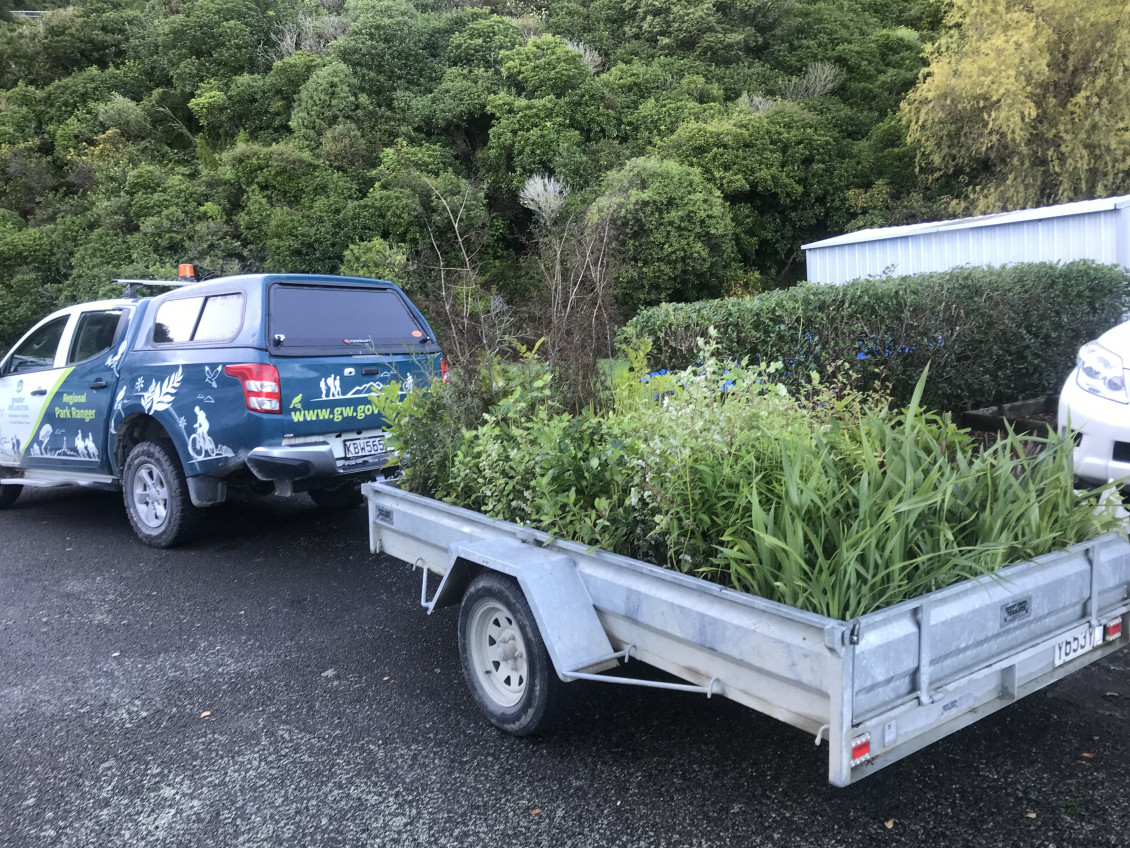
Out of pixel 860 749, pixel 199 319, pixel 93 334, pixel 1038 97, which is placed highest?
pixel 1038 97

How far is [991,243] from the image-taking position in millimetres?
12492

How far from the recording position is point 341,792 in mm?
3199

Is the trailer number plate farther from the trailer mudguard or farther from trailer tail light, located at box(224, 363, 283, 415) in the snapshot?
trailer tail light, located at box(224, 363, 283, 415)

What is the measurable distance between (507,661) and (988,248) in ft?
37.6

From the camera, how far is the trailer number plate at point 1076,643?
294 cm

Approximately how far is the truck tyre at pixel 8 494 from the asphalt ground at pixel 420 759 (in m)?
3.97

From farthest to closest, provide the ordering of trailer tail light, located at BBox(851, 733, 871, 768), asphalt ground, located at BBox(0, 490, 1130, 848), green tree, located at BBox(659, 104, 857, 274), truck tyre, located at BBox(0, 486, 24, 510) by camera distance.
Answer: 1. green tree, located at BBox(659, 104, 857, 274)
2. truck tyre, located at BBox(0, 486, 24, 510)
3. asphalt ground, located at BBox(0, 490, 1130, 848)
4. trailer tail light, located at BBox(851, 733, 871, 768)

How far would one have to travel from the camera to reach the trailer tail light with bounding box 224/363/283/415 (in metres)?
5.71

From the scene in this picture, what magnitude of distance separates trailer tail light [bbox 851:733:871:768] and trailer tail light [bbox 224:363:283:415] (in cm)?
443

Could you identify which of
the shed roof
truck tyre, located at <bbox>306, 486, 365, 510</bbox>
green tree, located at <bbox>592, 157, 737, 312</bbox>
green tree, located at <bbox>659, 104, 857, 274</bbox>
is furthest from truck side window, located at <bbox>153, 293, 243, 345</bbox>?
green tree, located at <bbox>659, 104, 857, 274</bbox>

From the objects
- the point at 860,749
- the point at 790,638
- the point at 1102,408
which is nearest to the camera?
the point at 860,749

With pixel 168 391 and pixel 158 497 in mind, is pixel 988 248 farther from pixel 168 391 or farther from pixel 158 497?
pixel 158 497

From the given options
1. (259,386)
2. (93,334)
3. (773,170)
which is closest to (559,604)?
(259,386)

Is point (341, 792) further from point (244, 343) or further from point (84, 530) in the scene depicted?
point (84, 530)
